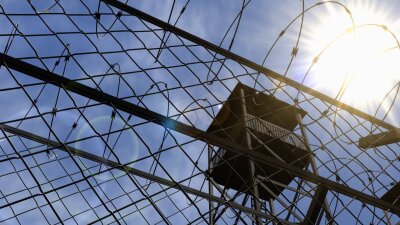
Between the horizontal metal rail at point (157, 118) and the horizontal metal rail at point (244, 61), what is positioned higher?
the horizontal metal rail at point (244, 61)

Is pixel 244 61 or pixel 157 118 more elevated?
pixel 244 61

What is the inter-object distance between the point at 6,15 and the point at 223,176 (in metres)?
9.81

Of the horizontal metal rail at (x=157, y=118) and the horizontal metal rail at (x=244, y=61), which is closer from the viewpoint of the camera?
the horizontal metal rail at (x=157, y=118)

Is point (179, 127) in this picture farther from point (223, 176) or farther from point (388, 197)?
point (223, 176)

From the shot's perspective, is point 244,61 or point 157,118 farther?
point 244,61

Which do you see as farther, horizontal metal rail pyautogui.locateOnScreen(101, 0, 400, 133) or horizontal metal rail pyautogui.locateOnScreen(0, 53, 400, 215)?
horizontal metal rail pyautogui.locateOnScreen(101, 0, 400, 133)

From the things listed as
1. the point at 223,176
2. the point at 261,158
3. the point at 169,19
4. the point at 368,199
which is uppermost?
the point at 223,176

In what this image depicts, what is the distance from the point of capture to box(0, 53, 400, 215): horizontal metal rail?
2679mm

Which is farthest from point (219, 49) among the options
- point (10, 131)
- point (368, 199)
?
point (10, 131)

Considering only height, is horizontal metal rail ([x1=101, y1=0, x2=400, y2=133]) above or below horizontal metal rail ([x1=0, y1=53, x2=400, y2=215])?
above

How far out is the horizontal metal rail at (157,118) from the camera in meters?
2.68

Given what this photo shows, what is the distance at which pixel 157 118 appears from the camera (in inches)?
120

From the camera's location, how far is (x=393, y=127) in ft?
15.0

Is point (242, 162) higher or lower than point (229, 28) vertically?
higher
